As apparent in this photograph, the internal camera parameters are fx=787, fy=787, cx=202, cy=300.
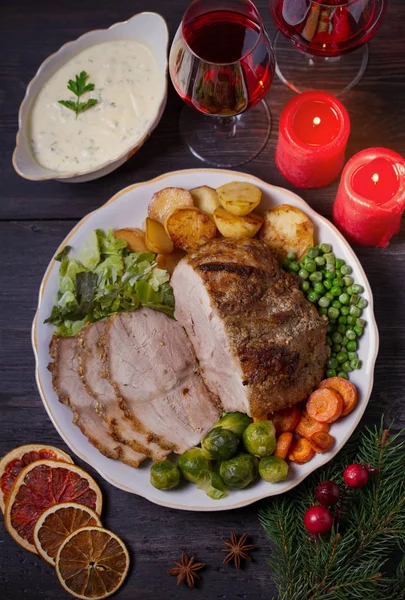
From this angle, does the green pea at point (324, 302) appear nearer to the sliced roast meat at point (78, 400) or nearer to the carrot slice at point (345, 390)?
the carrot slice at point (345, 390)

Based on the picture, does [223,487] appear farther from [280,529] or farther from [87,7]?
[87,7]

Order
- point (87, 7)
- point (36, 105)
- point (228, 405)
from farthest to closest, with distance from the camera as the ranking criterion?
point (87, 7), point (36, 105), point (228, 405)

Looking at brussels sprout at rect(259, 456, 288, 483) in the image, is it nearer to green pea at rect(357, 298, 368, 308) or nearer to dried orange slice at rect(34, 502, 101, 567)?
green pea at rect(357, 298, 368, 308)

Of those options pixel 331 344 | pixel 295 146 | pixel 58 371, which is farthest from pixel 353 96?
pixel 58 371

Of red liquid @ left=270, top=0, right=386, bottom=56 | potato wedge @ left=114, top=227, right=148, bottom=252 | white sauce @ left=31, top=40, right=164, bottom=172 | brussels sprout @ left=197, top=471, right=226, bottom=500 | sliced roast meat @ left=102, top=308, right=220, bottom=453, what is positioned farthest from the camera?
white sauce @ left=31, top=40, right=164, bottom=172

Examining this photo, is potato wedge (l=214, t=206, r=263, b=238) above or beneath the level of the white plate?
above

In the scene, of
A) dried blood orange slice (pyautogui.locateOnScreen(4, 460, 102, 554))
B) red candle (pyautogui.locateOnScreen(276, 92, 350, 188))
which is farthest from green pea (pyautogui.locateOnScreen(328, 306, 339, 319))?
dried blood orange slice (pyautogui.locateOnScreen(4, 460, 102, 554))
